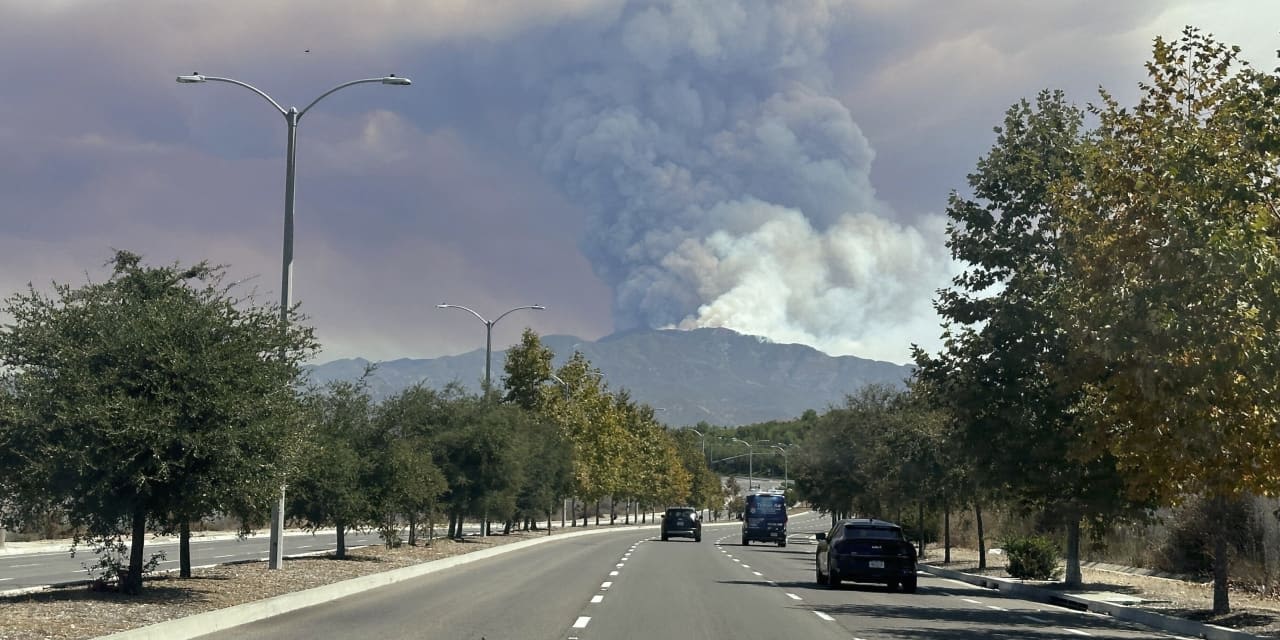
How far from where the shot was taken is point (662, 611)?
65.5ft

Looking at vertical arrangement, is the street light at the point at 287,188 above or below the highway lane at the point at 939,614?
above

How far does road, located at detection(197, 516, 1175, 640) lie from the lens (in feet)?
55.1

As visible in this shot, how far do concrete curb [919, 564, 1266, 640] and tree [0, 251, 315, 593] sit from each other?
14336 millimetres

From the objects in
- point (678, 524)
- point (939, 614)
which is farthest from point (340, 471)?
point (678, 524)

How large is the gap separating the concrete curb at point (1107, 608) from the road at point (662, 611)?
655 millimetres

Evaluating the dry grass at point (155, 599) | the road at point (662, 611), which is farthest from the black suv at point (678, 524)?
the dry grass at point (155, 599)

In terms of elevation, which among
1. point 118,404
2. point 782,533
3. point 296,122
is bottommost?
point 782,533

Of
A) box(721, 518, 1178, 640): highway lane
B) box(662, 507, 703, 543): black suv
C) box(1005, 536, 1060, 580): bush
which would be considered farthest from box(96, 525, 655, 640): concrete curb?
box(662, 507, 703, 543): black suv

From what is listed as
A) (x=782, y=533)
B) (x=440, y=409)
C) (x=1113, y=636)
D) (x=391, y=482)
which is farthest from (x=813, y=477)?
(x=1113, y=636)

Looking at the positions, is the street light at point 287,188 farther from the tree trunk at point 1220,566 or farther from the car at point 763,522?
the car at point 763,522

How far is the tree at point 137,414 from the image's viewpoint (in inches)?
711

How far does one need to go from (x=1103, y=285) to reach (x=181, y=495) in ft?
48.9

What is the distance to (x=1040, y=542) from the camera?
115ft

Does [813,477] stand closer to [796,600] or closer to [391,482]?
[391,482]
